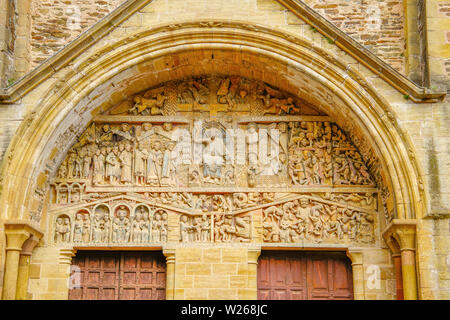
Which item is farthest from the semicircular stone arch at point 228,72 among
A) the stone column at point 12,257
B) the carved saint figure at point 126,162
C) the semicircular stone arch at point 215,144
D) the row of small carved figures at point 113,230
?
the row of small carved figures at point 113,230

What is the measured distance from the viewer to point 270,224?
10773 mm

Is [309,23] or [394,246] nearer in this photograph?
[394,246]

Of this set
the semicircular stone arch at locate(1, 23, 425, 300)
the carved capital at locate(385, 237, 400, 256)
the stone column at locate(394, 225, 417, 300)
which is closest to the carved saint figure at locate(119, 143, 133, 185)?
the semicircular stone arch at locate(1, 23, 425, 300)

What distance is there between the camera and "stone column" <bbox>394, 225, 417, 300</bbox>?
9.49 meters

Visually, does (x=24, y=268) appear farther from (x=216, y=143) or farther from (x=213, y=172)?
(x=216, y=143)

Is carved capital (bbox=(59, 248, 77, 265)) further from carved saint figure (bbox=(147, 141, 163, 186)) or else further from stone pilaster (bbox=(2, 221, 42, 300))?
carved saint figure (bbox=(147, 141, 163, 186))

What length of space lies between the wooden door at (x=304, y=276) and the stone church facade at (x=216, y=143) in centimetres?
2

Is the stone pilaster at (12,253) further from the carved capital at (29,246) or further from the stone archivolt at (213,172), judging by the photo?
the stone archivolt at (213,172)

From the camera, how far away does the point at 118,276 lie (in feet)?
35.4

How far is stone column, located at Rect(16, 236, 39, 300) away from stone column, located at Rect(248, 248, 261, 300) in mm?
3210

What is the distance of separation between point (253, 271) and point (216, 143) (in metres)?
2.13

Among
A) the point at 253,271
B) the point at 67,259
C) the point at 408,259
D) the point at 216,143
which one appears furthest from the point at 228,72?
the point at 408,259

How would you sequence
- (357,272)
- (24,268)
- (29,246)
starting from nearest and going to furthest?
(24,268) → (29,246) → (357,272)

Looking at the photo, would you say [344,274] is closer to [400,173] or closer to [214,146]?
[400,173]
